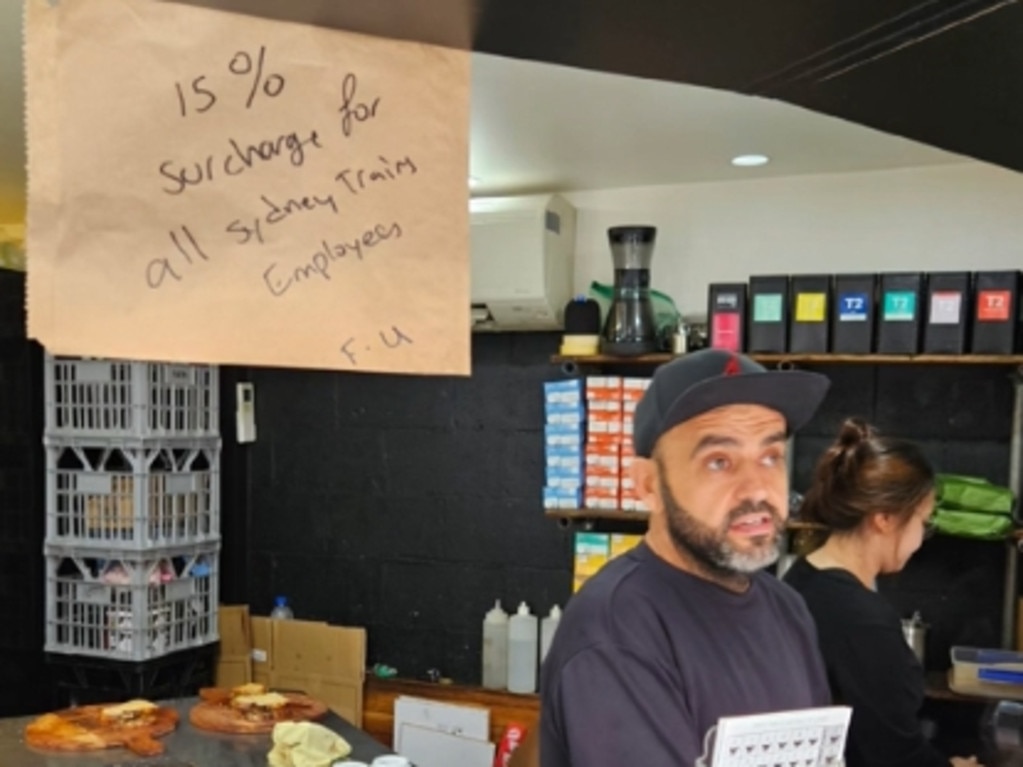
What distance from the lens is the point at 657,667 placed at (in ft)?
3.63

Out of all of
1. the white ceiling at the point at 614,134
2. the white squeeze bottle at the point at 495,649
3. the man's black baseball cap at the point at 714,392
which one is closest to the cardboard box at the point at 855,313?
the white ceiling at the point at 614,134

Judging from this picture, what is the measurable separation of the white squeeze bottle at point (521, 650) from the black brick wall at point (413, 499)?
154 mm

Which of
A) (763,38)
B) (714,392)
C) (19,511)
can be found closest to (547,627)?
(19,511)

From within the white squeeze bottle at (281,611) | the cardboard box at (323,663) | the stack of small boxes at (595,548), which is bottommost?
the cardboard box at (323,663)

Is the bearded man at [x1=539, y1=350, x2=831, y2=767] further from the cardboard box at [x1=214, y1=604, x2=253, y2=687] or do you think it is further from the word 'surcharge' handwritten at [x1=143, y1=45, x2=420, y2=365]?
the cardboard box at [x1=214, y1=604, x2=253, y2=687]

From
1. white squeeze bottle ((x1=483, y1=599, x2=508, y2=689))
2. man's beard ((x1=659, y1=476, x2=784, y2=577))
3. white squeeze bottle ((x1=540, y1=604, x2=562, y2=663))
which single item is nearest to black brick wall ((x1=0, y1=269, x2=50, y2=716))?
white squeeze bottle ((x1=483, y1=599, x2=508, y2=689))

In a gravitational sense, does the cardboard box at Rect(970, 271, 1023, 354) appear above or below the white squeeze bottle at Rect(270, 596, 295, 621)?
above

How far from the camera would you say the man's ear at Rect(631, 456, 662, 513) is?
51.2 inches

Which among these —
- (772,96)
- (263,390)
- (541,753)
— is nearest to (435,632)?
(263,390)

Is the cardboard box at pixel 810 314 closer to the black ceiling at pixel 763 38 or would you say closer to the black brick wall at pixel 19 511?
the black ceiling at pixel 763 38

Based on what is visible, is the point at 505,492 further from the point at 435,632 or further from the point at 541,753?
the point at 541,753

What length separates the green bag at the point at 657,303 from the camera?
346cm

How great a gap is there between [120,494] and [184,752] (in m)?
1.37

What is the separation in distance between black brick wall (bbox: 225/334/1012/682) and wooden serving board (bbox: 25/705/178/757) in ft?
4.71
